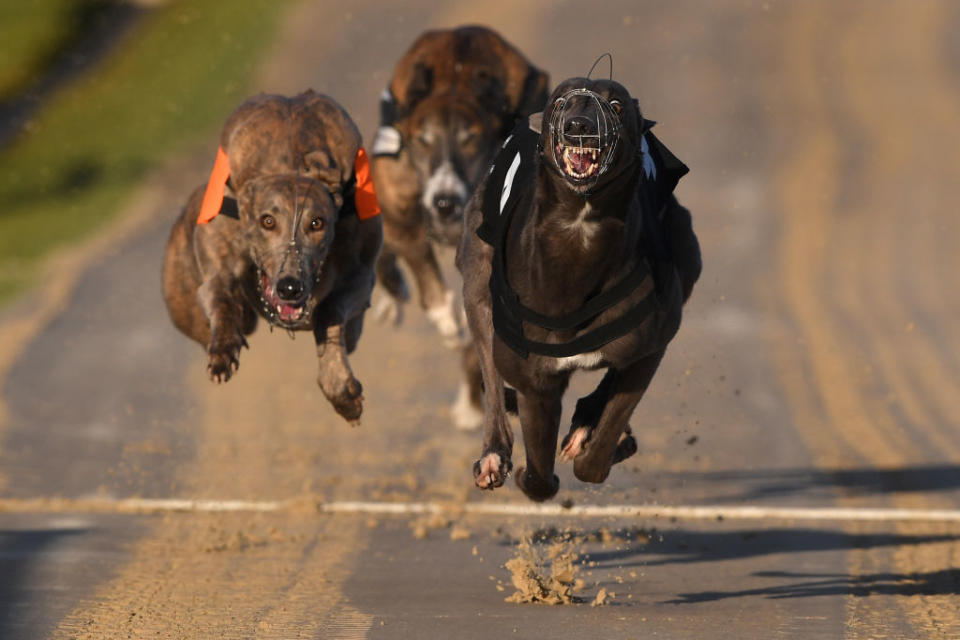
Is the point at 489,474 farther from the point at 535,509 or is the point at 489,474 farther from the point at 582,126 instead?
the point at 535,509

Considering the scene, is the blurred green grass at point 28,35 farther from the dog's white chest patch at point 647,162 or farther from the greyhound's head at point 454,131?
the dog's white chest patch at point 647,162

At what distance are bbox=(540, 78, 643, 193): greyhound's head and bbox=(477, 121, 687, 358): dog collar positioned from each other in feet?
0.69

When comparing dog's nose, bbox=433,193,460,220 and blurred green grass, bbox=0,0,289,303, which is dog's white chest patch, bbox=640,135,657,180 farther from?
blurred green grass, bbox=0,0,289,303

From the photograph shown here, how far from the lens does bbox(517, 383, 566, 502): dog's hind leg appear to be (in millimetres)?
5898

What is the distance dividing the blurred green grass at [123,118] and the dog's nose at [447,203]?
9788 millimetres

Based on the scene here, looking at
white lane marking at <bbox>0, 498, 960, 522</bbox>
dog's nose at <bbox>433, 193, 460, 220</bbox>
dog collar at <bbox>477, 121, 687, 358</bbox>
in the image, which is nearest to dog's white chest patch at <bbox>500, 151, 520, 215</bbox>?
dog collar at <bbox>477, 121, 687, 358</bbox>

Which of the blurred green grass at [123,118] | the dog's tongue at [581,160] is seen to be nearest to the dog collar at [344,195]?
the dog's tongue at [581,160]

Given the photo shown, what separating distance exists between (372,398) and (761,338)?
13.1ft

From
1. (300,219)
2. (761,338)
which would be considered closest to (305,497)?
(300,219)

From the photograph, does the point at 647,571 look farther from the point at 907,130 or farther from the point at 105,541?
the point at 907,130

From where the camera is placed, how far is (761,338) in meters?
14.8

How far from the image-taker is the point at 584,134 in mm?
4875

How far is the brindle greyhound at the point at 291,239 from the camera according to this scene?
6516 mm

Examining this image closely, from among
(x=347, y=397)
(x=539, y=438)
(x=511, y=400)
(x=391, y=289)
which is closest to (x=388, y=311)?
(x=391, y=289)
